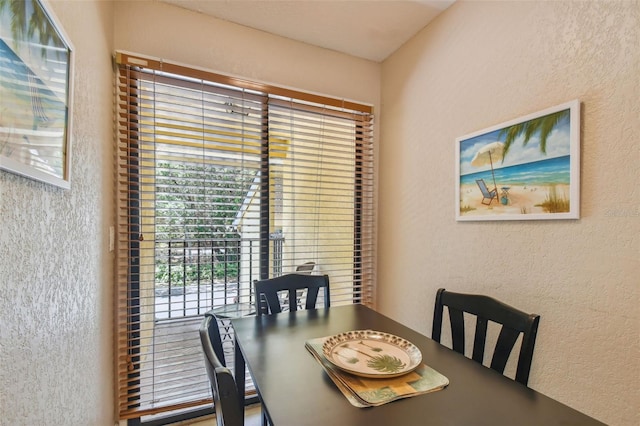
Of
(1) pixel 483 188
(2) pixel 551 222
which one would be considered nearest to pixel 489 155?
(1) pixel 483 188

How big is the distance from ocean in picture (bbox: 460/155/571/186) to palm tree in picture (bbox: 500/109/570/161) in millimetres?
65

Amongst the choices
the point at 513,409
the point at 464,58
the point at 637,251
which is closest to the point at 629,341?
the point at 637,251

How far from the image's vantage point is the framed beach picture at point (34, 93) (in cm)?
64

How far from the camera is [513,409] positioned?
0.81 m

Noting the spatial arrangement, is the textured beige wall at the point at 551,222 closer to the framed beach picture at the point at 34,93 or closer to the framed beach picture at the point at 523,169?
the framed beach picture at the point at 523,169

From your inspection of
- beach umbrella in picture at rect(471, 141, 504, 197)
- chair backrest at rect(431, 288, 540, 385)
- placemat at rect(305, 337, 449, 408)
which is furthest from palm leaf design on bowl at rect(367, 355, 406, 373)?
beach umbrella in picture at rect(471, 141, 504, 197)

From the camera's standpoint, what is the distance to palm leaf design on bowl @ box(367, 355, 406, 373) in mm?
985

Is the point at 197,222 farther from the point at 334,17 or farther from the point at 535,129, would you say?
the point at 535,129

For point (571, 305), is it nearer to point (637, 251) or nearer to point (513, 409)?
point (637, 251)

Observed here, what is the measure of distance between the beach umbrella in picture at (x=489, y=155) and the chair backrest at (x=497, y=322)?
609 mm

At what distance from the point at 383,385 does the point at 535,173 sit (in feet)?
3.69

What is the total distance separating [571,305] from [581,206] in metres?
0.40

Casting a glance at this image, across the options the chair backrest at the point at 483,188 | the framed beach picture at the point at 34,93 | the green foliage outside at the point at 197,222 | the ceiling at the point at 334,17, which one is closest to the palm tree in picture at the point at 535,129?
the chair backrest at the point at 483,188

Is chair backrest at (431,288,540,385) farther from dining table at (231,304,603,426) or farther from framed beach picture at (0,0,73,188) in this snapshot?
framed beach picture at (0,0,73,188)
